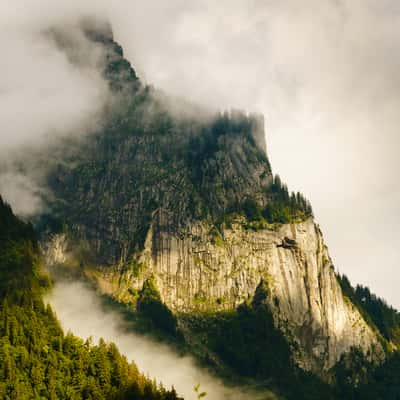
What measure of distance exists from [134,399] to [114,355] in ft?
48.8

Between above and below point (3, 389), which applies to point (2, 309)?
above

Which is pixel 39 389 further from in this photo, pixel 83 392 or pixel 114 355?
pixel 114 355

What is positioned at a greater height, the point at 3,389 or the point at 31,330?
the point at 31,330

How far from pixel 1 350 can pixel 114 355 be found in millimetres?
26045

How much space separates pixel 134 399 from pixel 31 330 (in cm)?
3132

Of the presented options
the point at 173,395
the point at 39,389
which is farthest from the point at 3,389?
the point at 173,395

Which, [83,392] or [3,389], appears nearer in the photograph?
[3,389]

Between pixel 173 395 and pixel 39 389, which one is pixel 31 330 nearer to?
pixel 39 389

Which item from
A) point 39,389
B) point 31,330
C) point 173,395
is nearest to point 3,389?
point 39,389

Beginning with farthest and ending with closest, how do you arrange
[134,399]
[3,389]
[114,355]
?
1. [114,355]
2. [134,399]
3. [3,389]

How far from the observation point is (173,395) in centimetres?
17925

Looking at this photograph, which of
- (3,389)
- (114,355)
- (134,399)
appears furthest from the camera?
(114,355)

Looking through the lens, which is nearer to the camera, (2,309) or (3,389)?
(3,389)

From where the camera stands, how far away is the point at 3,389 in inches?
6373
